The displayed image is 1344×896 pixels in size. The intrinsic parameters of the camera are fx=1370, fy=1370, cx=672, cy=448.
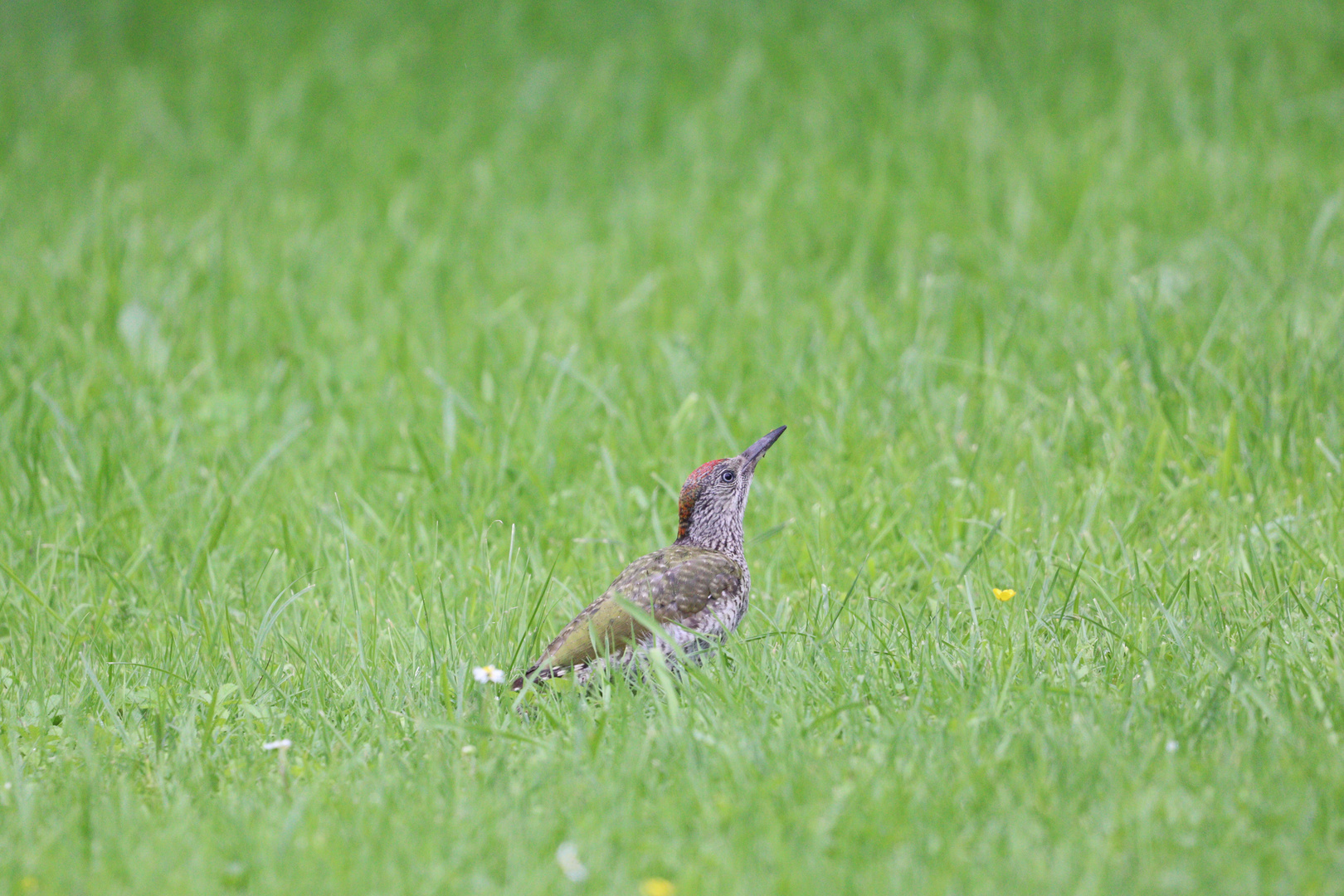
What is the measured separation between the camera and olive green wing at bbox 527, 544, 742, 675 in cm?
390

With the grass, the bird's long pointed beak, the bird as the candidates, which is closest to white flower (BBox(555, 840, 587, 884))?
the grass

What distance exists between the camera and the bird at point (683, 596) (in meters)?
3.89

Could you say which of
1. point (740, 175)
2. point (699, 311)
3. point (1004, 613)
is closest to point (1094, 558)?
point (1004, 613)

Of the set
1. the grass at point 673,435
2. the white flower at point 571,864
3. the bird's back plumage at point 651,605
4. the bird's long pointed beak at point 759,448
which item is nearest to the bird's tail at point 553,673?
the bird's back plumage at point 651,605

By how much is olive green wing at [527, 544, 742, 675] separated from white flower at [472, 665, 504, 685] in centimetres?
13

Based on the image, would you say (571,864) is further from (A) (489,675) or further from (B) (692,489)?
(B) (692,489)

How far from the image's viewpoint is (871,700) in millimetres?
3545

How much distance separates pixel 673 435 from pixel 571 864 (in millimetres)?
2862

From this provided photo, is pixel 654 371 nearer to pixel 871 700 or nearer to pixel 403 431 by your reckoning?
pixel 403 431

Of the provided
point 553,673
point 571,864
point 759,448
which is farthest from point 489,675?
point 759,448

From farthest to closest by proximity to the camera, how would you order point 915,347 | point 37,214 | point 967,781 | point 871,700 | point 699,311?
point 37,214, point 699,311, point 915,347, point 871,700, point 967,781

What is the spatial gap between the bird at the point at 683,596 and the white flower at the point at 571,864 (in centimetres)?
71

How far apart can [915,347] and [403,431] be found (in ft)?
7.56

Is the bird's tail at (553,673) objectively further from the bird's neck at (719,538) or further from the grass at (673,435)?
the bird's neck at (719,538)
